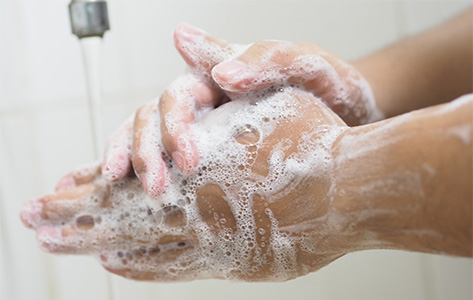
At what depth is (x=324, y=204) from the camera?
55 cm

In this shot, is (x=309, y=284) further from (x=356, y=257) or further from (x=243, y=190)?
(x=243, y=190)

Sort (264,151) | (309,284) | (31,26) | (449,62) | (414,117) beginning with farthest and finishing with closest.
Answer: (309,284) < (31,26) < (449,62) < (264,151) < (414,117)

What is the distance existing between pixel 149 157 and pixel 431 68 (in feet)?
1.82

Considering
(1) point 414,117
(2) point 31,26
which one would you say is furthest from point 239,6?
(1) point 414,117

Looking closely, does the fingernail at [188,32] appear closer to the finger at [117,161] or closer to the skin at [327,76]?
the skin at [327,76]

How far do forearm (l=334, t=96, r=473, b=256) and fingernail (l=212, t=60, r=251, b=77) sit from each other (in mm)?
171

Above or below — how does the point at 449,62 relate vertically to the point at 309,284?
above

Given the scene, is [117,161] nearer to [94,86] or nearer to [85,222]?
[85,222]

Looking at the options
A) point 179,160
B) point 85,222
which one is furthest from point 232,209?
point 85,222

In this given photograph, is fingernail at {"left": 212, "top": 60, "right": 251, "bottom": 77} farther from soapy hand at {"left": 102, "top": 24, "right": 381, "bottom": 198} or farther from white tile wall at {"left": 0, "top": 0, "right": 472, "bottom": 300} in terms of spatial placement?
white tile wall at {"left": 0, "top": 0, "right": 472, "bottom": 300}

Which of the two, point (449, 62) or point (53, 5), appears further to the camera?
point (53, 5)

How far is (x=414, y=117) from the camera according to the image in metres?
0.48

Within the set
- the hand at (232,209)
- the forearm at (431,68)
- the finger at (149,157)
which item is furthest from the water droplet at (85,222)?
the forearm at (431,68)

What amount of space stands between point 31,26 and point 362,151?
Result: 76cm
